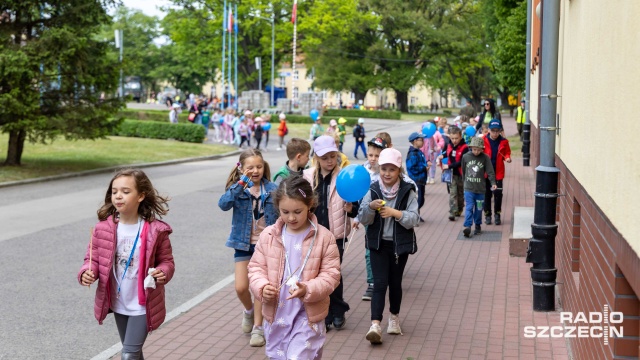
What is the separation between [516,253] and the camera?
12.3m

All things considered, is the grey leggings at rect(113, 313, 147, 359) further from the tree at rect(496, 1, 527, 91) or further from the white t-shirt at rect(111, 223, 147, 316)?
the tree at rect(496, 1, 527, 91)

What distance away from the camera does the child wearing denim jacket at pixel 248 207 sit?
24.6 feet

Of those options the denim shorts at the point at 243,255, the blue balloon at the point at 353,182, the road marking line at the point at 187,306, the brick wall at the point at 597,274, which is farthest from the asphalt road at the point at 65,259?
the brick wall at the point at 597,274

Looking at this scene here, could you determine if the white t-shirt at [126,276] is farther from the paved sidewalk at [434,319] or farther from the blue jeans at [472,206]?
the blue jeans at [472,206]

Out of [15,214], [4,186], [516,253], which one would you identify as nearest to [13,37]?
[4,186]

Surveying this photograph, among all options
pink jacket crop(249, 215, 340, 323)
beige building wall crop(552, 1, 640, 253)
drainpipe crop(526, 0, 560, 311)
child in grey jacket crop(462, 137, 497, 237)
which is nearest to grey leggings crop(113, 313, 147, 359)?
pink jacket crop(249, 215, 340, 323)

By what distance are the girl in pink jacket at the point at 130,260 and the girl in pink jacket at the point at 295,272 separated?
2.02ft

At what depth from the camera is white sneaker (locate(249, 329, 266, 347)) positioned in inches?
308

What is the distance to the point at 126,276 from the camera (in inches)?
227

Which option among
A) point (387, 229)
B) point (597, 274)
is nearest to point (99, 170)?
point (387, 229)

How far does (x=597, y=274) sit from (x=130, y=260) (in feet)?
9.27

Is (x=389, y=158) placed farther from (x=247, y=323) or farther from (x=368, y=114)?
(x=368, y=114)

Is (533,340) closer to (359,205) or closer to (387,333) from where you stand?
(387,333)

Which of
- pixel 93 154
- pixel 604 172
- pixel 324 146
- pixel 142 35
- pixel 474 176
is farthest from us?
pixel 142 35
